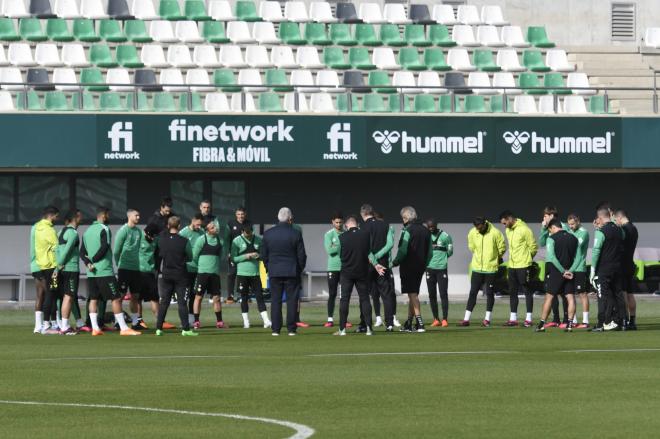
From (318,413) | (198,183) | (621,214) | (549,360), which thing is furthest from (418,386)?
(198,183)

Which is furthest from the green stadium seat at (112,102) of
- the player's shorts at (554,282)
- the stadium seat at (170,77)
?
the player's shorts at (554,282)

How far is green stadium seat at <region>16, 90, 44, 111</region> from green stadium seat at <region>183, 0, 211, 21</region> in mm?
6487

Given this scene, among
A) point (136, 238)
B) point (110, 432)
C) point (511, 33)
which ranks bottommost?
point (110, 432)

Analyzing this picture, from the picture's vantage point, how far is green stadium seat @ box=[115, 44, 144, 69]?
36.2 meters

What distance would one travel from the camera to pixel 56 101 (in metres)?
33.5

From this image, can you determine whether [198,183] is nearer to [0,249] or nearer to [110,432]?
[0,249]

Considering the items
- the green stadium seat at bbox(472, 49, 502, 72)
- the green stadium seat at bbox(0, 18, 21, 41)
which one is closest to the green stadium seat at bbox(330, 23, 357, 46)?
the green stadium seat at bbox(472, 49, 502, 72)

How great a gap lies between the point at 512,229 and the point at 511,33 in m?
15.8

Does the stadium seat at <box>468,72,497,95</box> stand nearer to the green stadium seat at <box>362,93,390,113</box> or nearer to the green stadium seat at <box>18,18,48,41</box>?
the green stadium seat at <box>362,93,390,113</box>

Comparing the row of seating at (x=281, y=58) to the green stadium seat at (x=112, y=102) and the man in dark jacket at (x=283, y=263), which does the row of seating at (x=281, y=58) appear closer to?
the green stadium seat at (x=112, y=102)

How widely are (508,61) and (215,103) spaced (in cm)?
877

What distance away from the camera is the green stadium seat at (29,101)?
33281 millimetres

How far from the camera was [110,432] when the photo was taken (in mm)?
10891

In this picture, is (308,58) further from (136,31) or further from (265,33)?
(136,31)
